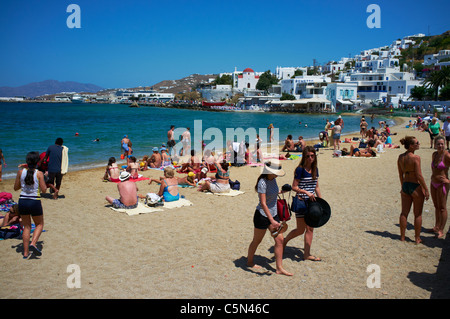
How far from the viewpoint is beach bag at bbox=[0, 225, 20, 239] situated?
5.66 m

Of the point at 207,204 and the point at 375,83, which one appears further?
the point at 375,83

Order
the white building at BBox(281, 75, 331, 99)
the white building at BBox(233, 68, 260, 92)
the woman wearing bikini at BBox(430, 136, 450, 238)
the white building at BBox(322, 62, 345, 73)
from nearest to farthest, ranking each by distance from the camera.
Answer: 1. the woman wearing bikini at BBox(430, 136, 450, 238)
2. the white building at BBox(281, 75, 331, 99)
3. the white building at BBox(233, 68, 260, 92)
4. the white building at BBox(322, 62, 345, 73)

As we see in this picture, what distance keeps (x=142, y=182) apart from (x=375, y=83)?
252 feet

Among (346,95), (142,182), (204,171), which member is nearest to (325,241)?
(204,171)

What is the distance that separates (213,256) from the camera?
4.93 meters

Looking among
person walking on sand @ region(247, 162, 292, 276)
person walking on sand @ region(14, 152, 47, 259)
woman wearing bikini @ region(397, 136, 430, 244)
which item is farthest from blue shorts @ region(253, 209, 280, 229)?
person walking on sand @ region(14, 152, 47, 259)

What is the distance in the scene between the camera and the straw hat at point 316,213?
429 centimetres

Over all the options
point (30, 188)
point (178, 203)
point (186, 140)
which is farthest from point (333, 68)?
point (30, 188)

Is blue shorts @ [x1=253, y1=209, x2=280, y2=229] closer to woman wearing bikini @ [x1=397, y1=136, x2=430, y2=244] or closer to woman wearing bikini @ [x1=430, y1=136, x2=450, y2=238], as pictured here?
woman wearing bikini @ [x1=397, y1=136, x2=430, y2=244]

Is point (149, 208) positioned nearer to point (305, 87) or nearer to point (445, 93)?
point (445, 93)

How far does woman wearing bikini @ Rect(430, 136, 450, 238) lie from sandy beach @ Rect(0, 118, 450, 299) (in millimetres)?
382

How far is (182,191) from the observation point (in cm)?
910

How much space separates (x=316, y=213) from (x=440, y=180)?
2.50m

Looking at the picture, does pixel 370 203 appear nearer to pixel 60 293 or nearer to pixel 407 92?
pixel 60 293
